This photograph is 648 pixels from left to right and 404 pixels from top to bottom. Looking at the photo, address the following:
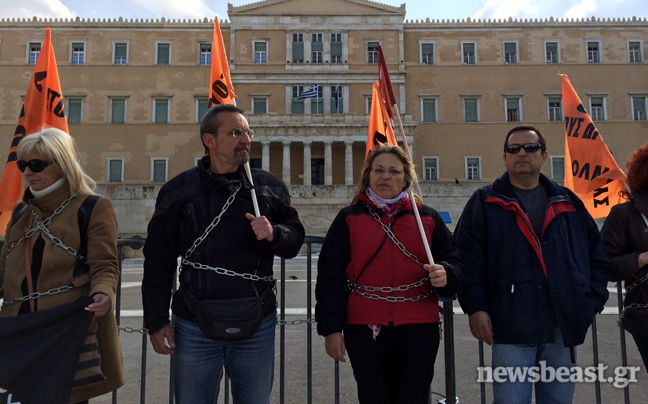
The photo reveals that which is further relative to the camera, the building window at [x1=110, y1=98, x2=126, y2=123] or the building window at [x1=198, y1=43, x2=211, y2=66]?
the building window at [x1=198, y1=43, x2=211, y2=66]

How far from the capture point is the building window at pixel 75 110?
33750mm

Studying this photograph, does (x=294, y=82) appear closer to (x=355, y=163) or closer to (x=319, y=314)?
(x=355, y=163)

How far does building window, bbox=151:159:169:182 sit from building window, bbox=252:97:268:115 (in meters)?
7.64

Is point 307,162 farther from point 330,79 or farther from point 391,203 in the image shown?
point 391,203

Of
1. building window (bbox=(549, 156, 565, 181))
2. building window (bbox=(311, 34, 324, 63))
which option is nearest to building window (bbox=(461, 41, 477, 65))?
building window (bbox=(549, 156, 565, 181))

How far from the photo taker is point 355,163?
111 feet

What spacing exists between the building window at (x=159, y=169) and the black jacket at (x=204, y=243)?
33157mm

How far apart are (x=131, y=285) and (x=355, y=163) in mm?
24160

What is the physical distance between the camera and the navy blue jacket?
256cm

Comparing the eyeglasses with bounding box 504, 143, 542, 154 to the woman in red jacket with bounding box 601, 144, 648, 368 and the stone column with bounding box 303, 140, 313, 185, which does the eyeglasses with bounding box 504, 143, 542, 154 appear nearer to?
the woman in red jacket with bounding box 601, 144, 648, 368

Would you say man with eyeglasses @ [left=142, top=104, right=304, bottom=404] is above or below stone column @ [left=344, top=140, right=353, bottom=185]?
below

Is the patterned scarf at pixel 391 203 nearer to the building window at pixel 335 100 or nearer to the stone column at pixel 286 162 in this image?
the stone column at pixel 286 162

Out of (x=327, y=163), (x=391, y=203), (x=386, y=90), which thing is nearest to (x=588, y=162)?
(x=386, y=90)

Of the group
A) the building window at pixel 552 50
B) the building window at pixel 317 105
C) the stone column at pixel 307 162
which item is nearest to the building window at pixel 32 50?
the building window at pixel 317 105
